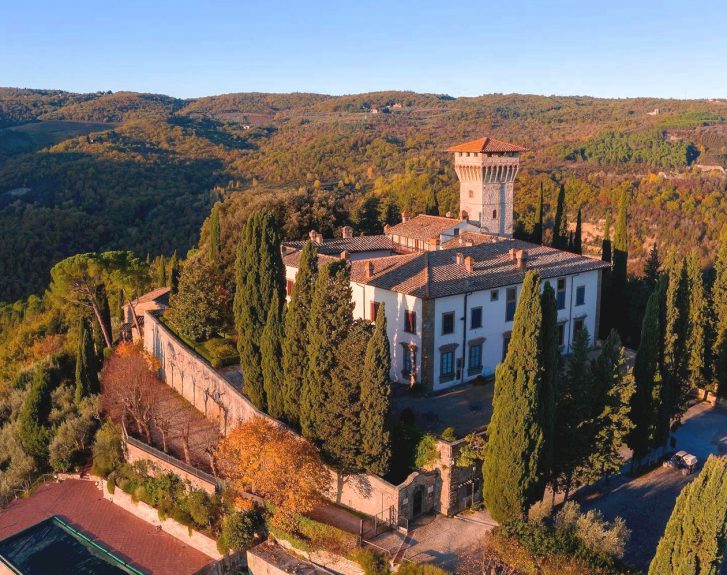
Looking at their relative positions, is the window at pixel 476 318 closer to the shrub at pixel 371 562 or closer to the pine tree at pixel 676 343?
the pine tree at pixel 676 343

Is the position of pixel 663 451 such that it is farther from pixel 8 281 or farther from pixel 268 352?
pixel 8 281

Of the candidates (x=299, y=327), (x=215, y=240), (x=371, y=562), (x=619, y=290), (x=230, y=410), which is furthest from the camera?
(x=215, y=240)

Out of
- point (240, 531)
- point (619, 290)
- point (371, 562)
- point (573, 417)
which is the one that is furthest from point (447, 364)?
point (619, 290)

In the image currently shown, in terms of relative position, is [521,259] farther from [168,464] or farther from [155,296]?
[155,296]

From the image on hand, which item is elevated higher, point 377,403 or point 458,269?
point 458,269

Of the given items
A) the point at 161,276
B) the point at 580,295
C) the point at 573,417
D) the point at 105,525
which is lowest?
the point at 105,525

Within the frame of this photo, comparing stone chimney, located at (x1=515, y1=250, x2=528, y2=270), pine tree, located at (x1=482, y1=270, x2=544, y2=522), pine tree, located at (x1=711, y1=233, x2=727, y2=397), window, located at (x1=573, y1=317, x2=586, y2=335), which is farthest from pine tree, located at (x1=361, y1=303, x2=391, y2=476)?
pine tree, located at (x1=711, y1=233, x2=727, y2=397)
